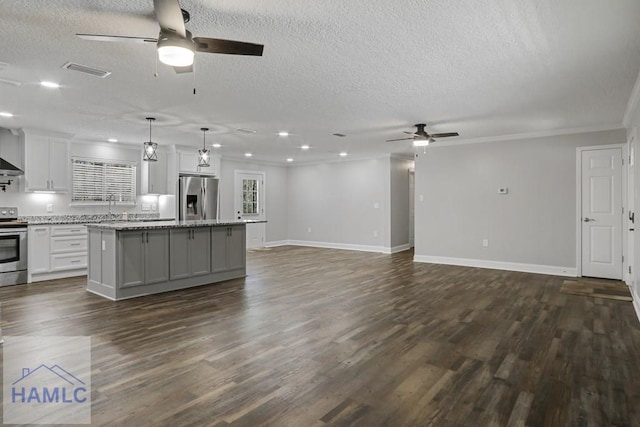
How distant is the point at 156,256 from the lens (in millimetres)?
5098

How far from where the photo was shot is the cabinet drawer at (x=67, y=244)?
6.18 metres

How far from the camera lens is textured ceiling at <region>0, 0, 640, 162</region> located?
8.09 ft

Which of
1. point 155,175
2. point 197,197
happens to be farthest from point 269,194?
point 155,175

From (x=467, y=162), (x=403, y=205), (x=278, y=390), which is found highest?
(x=467, y=162)

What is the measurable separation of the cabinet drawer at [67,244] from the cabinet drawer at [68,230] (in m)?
0.07

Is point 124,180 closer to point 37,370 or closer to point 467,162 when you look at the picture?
point 37,370

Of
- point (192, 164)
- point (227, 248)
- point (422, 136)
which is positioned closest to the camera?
point (422, 136)

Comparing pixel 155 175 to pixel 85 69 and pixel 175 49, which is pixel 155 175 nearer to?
pixel 85 69

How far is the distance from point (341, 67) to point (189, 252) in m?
3.45

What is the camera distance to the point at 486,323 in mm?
3822

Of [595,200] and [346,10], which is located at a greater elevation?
[346,10]

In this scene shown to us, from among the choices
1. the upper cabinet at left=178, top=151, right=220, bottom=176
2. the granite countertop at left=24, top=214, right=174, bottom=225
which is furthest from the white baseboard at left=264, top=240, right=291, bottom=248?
the granite countertop at left=24, top=214, right=174, bottom=225

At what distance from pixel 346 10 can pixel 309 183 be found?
8525 mm

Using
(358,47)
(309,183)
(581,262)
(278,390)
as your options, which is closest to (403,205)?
(309,183)
